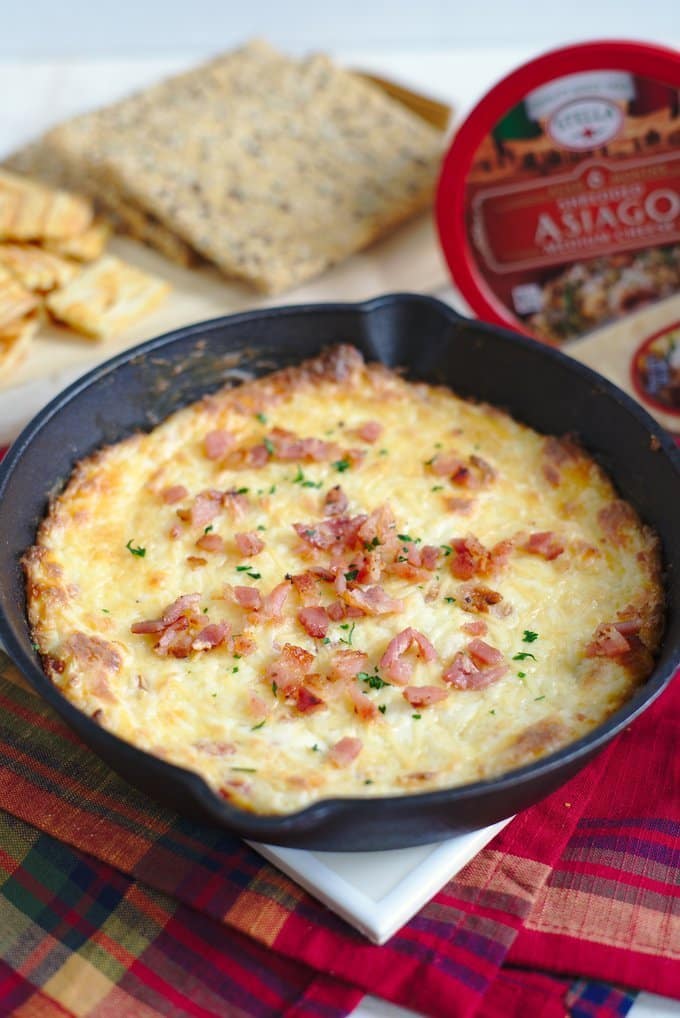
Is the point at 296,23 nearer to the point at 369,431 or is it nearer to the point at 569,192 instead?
the point at 569,192

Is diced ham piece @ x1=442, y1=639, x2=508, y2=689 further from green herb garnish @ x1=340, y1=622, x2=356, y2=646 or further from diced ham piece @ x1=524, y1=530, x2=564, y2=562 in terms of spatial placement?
diced ham piece @ x1=524, y1=530, x2=564, y2=562

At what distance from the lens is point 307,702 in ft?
10.6

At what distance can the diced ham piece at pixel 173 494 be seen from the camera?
3887 mm

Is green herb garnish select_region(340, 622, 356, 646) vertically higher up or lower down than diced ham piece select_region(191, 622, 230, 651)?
lower down

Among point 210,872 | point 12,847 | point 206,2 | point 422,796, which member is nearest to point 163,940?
point 210,872

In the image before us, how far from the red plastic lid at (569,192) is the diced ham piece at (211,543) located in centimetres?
181

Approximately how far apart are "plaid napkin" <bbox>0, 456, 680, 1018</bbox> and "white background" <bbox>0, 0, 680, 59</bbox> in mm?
5367

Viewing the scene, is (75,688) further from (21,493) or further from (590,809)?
(590,809)

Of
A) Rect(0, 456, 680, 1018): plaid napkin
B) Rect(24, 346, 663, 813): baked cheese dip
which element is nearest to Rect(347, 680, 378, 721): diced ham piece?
Rect(24, 346, 663, 813): baked cheese dip

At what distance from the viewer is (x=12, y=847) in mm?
3248

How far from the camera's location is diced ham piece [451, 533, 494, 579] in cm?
361

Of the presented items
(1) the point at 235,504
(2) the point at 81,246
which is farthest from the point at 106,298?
(1) the point at 235,504

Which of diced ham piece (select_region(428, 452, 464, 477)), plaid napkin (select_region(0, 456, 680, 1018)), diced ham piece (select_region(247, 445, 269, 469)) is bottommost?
plaid napkin (select_region(0, 456, 680, 1018))

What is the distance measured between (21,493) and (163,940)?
1471 mm
